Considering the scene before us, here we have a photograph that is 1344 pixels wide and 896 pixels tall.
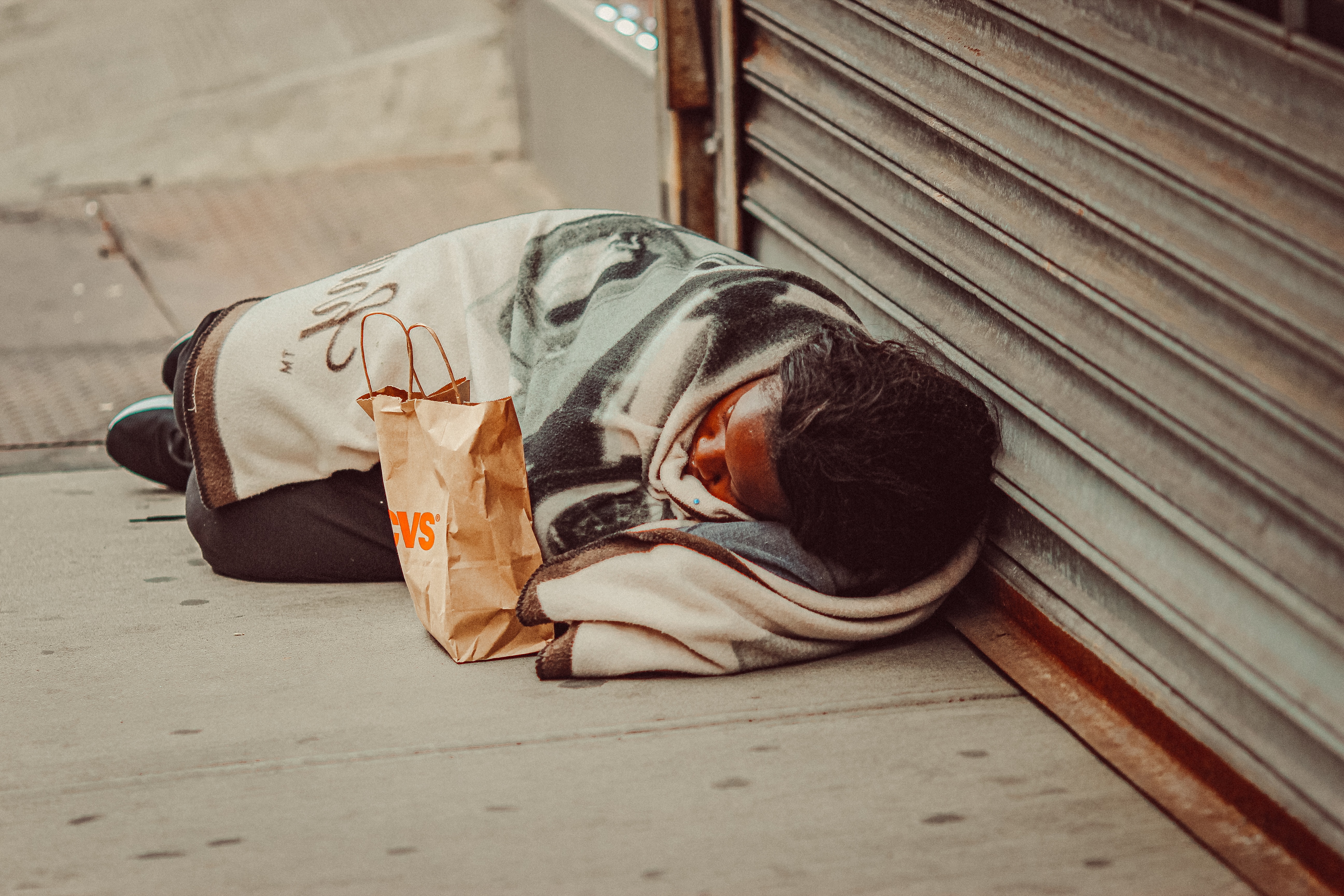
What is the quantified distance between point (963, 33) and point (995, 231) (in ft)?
1.28

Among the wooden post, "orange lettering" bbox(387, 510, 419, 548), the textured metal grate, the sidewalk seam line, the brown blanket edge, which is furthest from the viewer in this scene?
the textured metal grate

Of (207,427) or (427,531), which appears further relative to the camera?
(207,427)

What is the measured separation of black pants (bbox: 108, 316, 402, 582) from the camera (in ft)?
8.43

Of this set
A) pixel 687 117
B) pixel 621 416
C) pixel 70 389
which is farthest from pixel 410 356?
pixel 70 389

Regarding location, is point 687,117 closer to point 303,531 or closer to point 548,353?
point 548,353

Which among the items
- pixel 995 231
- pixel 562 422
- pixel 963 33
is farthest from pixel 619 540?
pixel 963 33

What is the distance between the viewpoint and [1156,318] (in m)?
1.85

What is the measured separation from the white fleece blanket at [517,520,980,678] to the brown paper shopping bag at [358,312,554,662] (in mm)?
69

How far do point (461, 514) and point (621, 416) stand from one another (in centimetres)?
34

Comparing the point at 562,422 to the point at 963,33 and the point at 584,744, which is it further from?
the point at 963,33

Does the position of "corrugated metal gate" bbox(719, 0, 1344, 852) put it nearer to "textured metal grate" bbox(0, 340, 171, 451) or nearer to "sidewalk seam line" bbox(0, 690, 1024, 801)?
"sidewalk seam line" bbox(0, 690, 1024, 801)

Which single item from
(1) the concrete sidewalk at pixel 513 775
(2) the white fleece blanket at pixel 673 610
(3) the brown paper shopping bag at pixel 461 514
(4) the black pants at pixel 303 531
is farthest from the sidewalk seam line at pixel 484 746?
(4) the black pants at pixel 303 531

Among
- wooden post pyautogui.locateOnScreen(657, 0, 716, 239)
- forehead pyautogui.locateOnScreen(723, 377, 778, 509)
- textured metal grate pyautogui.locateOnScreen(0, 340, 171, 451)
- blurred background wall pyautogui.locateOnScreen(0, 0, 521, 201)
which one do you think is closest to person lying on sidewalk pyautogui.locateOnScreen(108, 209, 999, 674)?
forehead pyautogui.locateOnScreen(723, 377, 778, 509)

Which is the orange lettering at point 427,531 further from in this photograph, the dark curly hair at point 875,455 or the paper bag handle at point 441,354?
the dark curly hair at point 875,455
